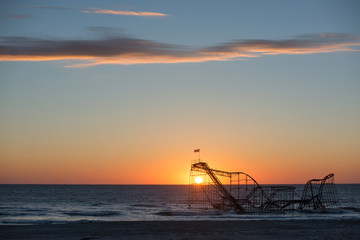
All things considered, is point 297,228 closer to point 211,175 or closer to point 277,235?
point 277,235

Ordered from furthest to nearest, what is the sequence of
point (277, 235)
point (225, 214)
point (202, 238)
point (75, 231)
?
point (225, 214)
point (75, 231)
point (277, 235)
point (202, 238)

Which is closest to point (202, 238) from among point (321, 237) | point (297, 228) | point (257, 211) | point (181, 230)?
point (181, 230)

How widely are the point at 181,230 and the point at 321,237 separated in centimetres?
1055

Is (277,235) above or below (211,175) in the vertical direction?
below

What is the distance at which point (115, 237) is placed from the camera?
1233 inches

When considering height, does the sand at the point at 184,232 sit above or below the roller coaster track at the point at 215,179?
below

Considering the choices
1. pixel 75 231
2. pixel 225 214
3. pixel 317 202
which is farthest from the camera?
pixel 317 202

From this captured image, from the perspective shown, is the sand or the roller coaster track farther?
the roller coaster track

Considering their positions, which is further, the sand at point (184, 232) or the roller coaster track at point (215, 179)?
the roller coaster track at point (215, 179)

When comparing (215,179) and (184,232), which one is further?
(215,179)

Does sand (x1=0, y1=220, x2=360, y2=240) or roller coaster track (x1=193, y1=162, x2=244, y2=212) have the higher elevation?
roller coaster track (x1=193, y1=162, x2=244, y2=212)

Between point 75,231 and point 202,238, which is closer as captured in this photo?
point 202,238

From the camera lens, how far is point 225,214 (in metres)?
57.7

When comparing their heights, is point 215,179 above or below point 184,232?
above
